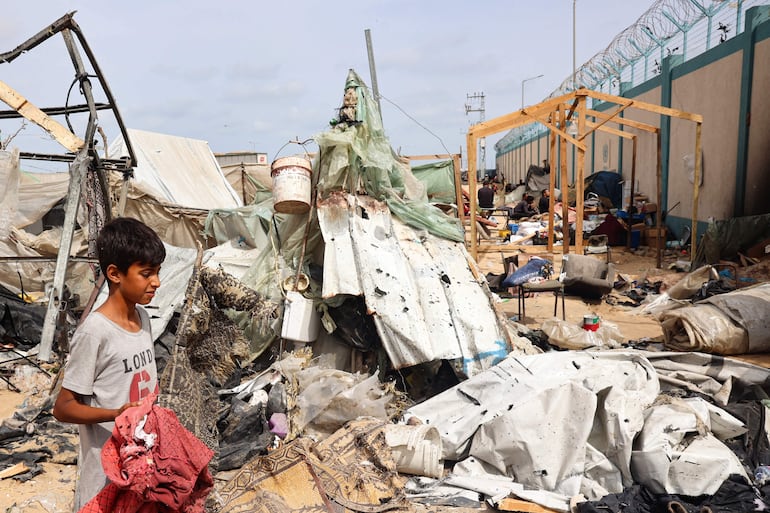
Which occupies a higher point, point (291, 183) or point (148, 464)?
point (291, 183)

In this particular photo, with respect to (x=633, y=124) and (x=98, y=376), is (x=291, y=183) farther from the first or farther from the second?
(x=633, y=124)

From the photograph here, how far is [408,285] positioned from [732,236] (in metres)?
6.83

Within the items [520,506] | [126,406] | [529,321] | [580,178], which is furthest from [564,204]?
[126,406]

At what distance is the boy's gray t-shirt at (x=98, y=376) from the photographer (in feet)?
5.33

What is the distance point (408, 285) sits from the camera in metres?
4.82

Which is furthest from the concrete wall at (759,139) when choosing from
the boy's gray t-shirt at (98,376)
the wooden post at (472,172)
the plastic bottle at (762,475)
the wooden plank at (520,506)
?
the boy's gray t-shirt at (98,376)

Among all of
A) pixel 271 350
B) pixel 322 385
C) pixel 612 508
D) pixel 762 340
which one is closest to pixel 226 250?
pixel 271 350

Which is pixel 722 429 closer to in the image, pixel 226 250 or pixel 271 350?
pixel 271 350

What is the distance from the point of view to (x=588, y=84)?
58.1 feet

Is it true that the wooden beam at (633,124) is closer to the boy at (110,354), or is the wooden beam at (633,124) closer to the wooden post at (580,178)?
the wooden post at (580,178)

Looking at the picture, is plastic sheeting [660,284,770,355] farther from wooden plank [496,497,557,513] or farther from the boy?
the boy

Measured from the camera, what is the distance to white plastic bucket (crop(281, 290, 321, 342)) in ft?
15.9

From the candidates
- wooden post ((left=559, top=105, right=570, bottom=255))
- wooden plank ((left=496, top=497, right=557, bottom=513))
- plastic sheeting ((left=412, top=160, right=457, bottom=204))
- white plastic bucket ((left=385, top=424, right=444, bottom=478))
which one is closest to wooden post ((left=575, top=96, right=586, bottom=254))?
wooden post ((left=559, top=105, right=570, bottom=255))

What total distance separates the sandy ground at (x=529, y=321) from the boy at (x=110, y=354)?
6.54 feet
